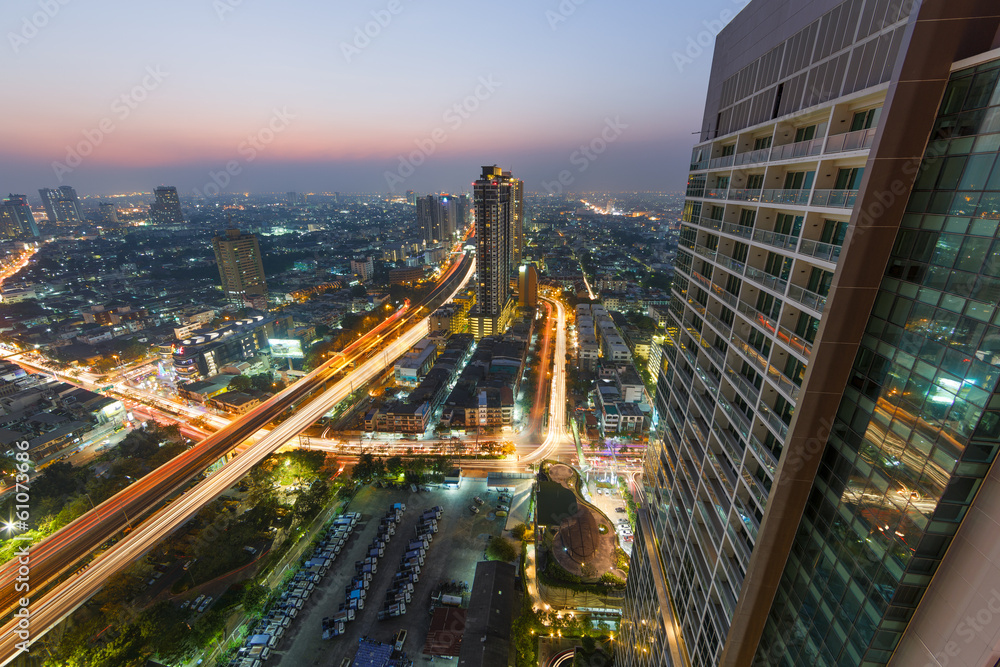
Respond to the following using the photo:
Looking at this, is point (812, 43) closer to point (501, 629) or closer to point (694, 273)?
point (694, 273)

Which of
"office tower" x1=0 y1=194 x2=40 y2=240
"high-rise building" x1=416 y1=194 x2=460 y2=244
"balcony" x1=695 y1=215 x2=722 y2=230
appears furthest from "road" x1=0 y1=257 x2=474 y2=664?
"office tower" x1=0 y1=194 x2=40 y2=240

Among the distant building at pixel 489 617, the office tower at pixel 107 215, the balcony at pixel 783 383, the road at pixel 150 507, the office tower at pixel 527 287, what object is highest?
the balcony at pixel 783 383

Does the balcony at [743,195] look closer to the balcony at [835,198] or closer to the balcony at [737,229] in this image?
the balcony at [737,229]

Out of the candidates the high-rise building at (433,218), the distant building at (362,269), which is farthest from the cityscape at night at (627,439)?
the high-rise building at (433,218)

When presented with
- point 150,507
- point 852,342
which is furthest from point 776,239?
point 150,507

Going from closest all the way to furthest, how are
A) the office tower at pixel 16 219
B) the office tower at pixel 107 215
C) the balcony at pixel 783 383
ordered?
the balcony at pixel 783 383, the office tower at pixel 16 219, the office tower at pixel 107 215

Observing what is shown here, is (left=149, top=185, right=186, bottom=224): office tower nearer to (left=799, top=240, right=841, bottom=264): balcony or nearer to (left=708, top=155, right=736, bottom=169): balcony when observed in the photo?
(left=708, top=155, right=736, bottom=169): balcony

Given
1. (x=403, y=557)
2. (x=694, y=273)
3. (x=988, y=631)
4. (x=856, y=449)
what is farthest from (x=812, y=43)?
(x=403, y=557)
